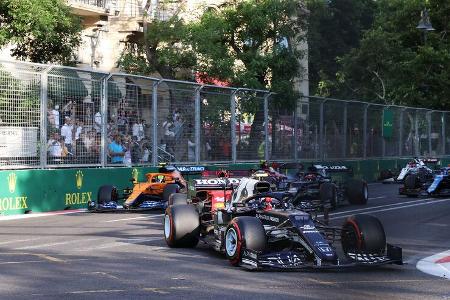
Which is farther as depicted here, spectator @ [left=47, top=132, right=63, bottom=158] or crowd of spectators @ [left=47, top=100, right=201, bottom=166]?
crowd of spectators @ [left=47, top=100, right=201, bottom=166]

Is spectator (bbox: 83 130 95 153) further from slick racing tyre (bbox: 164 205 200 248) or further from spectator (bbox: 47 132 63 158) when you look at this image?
slick racing tyre (bbox: 164 205 200 248)

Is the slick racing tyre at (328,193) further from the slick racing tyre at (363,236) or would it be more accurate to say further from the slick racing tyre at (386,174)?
the slick racing tyre at (386,174)

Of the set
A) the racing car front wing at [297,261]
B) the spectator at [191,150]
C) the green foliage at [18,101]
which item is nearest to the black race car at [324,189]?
Answer: the spectator at [191,150]

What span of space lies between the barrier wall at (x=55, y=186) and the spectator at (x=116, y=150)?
0.28m

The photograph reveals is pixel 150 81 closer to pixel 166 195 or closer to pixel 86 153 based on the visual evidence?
pixel 86 153

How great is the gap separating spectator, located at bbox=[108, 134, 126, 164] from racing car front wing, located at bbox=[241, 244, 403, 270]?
11284 mm

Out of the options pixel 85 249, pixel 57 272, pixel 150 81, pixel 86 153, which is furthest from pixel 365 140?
pixel 57 272

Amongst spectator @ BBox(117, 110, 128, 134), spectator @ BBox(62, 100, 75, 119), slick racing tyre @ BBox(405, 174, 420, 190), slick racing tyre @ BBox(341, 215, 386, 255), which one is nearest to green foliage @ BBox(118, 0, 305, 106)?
slick racing tyre @ BBox(405, 174, 420, 190)

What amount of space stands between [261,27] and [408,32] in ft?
53.4

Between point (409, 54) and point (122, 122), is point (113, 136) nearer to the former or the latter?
point (122, 122)

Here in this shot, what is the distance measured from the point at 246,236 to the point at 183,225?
198cm

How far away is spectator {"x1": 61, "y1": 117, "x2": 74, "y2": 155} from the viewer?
1925 cm

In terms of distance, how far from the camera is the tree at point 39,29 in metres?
23.3

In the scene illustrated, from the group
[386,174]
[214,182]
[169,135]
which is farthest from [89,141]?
[386,174]
